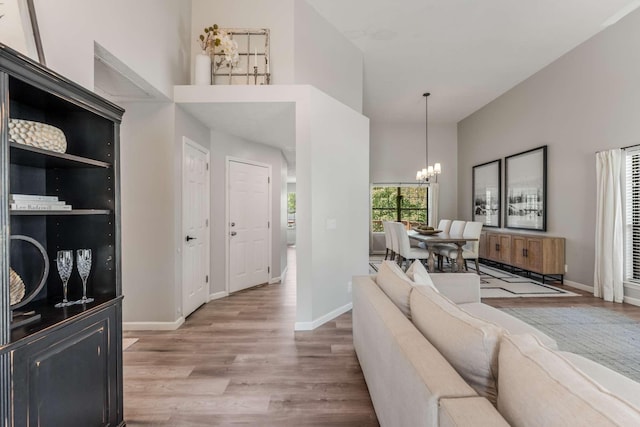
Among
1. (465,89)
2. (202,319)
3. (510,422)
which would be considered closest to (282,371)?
(202,319)

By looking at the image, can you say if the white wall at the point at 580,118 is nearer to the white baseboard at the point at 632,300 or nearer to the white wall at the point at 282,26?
the white baseboard at the point at 632,300

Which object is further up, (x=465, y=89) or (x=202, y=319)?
(x=465, y=89)

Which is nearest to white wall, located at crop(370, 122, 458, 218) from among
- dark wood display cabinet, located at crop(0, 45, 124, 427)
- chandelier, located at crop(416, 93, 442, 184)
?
chandelier, located at crop(416, 93, 442, 184)

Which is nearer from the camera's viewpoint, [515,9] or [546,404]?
[546,404]

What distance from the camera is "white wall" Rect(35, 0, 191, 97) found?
64.3 inches

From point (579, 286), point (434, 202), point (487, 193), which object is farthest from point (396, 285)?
point (434, 202)

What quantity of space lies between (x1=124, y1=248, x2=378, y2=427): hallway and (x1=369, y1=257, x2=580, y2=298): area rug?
97.9 inches

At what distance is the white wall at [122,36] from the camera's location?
1634 mm

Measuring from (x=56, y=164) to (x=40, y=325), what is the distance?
768mm

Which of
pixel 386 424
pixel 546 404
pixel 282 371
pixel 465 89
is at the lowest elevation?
pixel 282 371

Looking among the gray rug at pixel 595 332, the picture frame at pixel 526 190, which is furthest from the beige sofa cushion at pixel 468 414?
the picture frame at pixel 526 190

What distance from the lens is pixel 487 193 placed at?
6.76 meters

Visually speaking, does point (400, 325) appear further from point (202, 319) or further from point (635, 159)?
point (635, 159)

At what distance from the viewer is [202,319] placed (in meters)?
3.38
